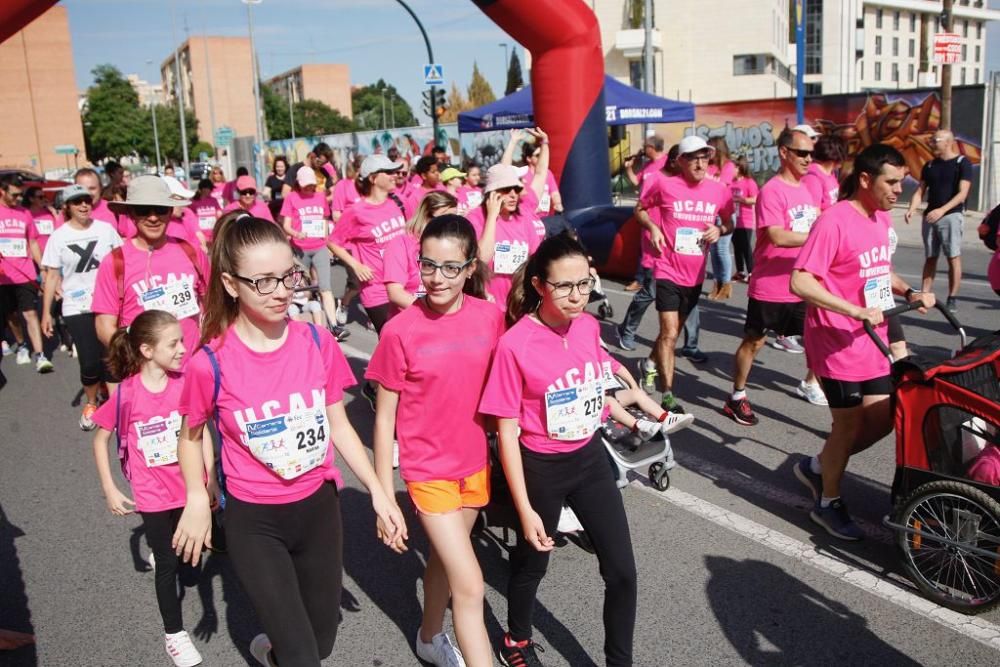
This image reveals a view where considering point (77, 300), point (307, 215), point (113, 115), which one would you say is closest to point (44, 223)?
point (307, 215)

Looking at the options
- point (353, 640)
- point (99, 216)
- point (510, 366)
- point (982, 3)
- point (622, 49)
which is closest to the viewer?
point (510, 366)

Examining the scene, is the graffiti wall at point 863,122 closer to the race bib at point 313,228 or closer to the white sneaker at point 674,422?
the race bib at point 313,228

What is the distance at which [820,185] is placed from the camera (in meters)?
6.68

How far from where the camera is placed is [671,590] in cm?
384

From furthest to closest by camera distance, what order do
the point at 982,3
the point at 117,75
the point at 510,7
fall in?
the point at 982,3 → the point at 117,75 → the point at 510,7

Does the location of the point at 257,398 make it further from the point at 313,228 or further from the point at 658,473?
the point at 313,228

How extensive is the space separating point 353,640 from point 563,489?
133 cm

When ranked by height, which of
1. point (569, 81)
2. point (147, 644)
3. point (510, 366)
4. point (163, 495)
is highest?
point (569, 81)

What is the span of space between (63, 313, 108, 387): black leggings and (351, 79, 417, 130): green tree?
106 meters

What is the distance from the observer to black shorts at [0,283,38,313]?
8760mm

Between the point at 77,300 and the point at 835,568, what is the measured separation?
19.2ft

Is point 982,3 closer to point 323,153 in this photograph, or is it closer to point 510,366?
point 323,153

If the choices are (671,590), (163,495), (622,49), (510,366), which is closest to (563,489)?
(510,366)

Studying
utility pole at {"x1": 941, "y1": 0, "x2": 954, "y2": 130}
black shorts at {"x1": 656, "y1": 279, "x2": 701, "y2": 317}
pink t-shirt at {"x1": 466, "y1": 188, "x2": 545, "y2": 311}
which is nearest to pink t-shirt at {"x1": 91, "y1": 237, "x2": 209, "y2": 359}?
pink t-shirt at {"x1": 466, "y1": 188, "x2": 545, "y2": 311}
